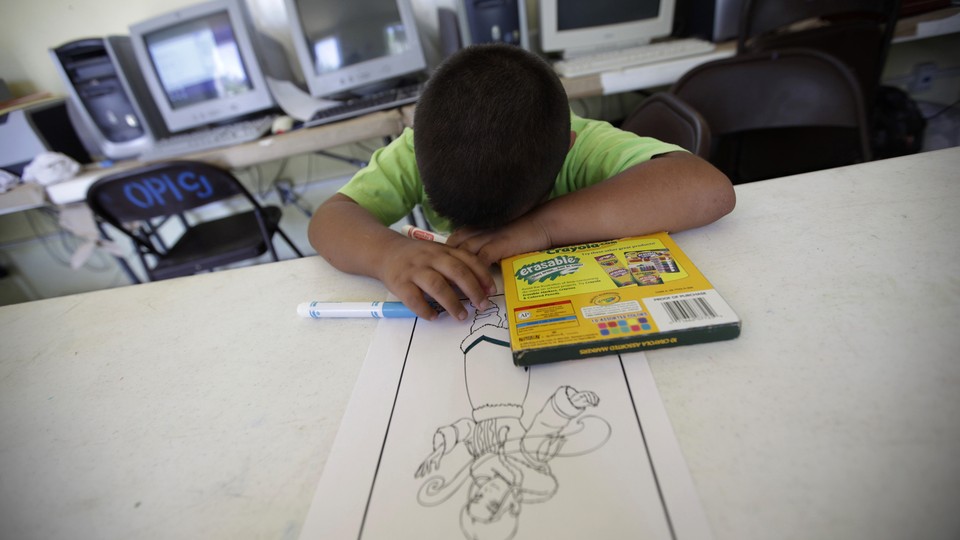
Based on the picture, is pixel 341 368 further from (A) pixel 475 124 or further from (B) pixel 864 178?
(B) pixel 864 178

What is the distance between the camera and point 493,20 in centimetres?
154

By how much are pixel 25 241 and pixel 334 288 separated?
9.20 feet

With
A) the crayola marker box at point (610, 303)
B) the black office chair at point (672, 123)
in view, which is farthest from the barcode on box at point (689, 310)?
the black office chair at point (672, 123)

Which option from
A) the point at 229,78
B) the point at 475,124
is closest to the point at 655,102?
the point at 475,124

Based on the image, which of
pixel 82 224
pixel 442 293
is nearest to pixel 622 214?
pixel 442 293

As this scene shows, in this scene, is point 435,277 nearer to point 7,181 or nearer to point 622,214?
point 622,214

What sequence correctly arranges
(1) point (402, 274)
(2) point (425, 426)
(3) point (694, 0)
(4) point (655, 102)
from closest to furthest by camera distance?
1. (2) point (425, 426)
2. (1) point (402, 274)
3. (4) point (655, 102)
4. (3) point (694, 0)

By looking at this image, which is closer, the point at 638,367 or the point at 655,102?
the point at 638,367

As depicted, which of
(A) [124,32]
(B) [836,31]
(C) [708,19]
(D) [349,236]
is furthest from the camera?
(A) [124,32]

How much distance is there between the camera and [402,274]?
470 millimetres

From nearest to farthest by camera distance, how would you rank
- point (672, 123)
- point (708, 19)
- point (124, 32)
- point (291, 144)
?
point (672, 123), point (291, 144), point (708, 19), point (124, 32)

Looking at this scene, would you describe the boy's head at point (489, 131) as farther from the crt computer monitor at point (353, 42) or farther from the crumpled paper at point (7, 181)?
the crumpled paper at point (7, 181)

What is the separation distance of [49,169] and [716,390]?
2.14 metres

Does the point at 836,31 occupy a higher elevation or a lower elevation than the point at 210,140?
higher
